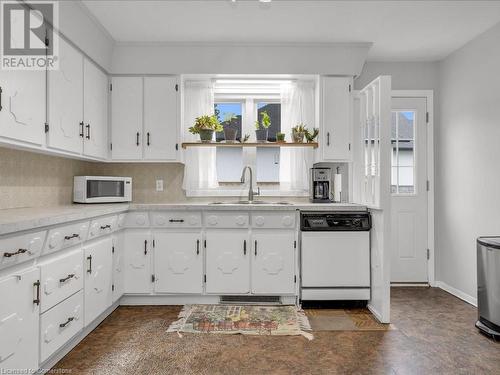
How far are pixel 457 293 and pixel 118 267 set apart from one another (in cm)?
339

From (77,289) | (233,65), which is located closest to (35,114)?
(77,289)

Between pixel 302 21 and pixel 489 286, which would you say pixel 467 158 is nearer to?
pixel 489 286

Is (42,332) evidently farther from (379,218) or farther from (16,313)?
(379,218)

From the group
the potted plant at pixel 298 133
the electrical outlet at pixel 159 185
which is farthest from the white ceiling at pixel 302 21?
the electrical outlet at pixel 159 185

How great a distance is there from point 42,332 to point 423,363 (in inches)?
90.1

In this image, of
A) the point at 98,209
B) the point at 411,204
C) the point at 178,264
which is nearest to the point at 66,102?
the point at 98,209

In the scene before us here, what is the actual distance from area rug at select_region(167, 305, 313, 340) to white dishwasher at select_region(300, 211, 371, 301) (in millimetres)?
321

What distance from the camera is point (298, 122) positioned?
3807 mm

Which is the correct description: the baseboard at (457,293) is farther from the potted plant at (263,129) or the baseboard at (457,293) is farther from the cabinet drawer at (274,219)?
the potted plant at (263,129)

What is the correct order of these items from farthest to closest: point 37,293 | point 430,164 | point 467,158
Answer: point 430,164 < point 467,158 < point 37,293

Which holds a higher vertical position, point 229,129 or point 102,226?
point 229,129

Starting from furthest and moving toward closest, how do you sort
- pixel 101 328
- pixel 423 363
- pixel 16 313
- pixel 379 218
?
pixel 379 218 < pixel 101 328 < pixel 423 363 < pixel 16 313

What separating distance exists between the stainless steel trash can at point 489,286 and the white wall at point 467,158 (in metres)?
0.59

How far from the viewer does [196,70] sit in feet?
11.6
